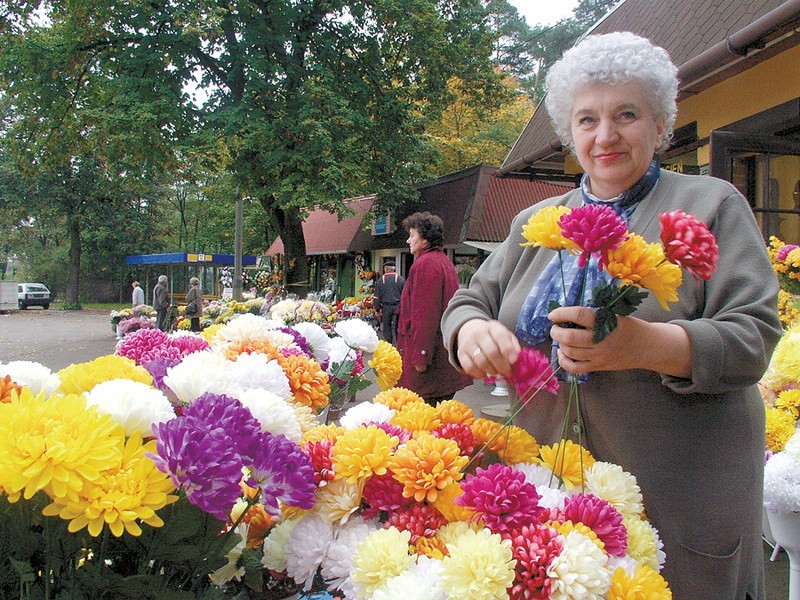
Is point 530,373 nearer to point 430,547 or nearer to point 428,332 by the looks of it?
point 430,547

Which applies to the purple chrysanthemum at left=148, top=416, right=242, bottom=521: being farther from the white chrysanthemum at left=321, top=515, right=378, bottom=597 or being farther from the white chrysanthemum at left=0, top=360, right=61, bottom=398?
the white chrysanthemum at left=0, top=360, right=61, bottom=398

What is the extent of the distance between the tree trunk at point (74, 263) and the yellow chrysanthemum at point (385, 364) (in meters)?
34.7

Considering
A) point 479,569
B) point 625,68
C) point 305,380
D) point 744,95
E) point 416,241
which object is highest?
point 744,95

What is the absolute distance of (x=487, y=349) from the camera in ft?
3.57

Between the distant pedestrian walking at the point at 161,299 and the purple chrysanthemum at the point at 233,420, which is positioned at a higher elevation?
the purple chrysanthemum at the point at 233,420

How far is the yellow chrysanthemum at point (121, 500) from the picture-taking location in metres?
0.68

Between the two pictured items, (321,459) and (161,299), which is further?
(161,299)

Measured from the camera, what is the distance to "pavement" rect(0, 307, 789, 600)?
3020 millimetres

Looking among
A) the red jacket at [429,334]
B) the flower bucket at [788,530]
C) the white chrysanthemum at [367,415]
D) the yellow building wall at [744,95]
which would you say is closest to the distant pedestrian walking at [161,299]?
the red jacket at [429,334]

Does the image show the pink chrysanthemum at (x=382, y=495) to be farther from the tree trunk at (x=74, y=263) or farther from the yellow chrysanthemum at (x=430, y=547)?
the tree trunk at (x=74, y=263)

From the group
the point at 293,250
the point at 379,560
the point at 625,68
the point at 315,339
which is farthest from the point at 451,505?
the point at 293,250

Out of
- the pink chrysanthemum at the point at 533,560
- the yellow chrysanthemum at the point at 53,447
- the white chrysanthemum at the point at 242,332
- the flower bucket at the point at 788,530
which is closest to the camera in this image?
the yellow chrysanthemum at the point at 53,447

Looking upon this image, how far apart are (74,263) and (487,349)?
122 ft

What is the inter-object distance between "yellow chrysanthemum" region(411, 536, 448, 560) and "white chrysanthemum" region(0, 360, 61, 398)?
2.05ft
